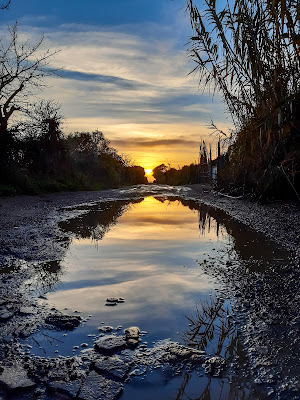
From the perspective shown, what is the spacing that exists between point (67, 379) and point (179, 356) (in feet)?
2.47

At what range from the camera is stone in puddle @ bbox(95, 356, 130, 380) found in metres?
2.25

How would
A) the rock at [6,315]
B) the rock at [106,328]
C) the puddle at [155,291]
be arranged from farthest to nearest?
the rock at [6,315] → the rock at [106,328] → the puddle at [155,291]

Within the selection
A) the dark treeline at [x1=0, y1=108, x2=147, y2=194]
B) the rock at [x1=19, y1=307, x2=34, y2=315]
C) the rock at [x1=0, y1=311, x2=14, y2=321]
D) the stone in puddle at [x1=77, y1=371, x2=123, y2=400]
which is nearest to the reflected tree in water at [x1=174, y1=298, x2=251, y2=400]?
the stone in puddle at [x1=77, y1=371, x2=123, y2=400]

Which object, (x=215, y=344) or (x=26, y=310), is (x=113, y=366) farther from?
(x=26, y=310)

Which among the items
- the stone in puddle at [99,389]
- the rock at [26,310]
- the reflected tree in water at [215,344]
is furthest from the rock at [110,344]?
the rock at [26,310]

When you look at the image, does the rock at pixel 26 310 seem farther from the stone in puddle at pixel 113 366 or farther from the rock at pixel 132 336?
the stone in puddle at pixel 113 366

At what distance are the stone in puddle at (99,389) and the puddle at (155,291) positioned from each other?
2.5 inches

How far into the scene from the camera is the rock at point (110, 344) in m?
2.54

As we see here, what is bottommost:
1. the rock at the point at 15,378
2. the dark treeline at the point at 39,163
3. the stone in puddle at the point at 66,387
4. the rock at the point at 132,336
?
the stone in puddle at the point at 66,387

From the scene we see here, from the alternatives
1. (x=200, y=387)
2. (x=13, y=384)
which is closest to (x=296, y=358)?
(x=200, y=387)

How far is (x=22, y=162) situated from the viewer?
2027 cm

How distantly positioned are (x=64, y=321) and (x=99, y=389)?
100 cm

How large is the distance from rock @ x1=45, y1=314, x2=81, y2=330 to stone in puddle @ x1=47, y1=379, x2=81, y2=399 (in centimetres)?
77

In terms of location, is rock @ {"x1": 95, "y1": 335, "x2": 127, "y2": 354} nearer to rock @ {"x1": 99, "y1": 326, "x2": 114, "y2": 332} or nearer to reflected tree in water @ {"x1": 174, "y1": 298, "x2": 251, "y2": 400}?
rock @ {"x1": 99, "y1": 326, "x2": 114, "y2": 332}
